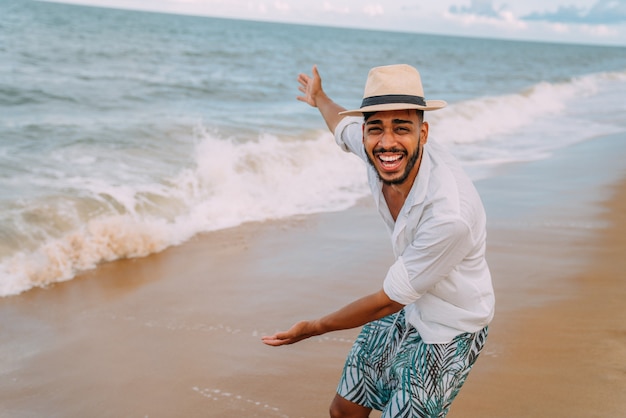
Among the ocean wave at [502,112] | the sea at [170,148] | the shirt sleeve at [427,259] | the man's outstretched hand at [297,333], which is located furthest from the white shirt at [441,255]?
the ocean wave at [502,112]

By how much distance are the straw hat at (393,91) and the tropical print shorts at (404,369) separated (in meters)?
0.89

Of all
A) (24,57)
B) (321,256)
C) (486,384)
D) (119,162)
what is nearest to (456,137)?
(119,162)

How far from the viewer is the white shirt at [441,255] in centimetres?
234

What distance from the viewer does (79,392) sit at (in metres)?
3.94

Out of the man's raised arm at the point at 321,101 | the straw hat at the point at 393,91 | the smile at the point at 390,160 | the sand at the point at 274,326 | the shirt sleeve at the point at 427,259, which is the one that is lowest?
the sand at the point at 274,326

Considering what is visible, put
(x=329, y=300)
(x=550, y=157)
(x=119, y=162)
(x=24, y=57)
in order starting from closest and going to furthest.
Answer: (x=329, y=300)
(x=119, y=162)
(x=550, y=157)
(x=24, y=57)

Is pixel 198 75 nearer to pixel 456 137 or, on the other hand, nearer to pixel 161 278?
pixel 456 137

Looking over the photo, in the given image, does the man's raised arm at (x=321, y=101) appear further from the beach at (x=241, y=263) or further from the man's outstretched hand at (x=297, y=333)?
the beach at (x=241, y=263)

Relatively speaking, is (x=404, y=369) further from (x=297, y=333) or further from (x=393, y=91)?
(x=393, y=91)

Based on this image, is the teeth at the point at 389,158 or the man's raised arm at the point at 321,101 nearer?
the teeth at the point at 389,158

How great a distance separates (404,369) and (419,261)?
0.46m

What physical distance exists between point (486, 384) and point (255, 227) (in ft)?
13.4

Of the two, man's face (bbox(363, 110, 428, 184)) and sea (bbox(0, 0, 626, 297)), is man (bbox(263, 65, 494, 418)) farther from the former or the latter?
sea (bbox(0, 0, 626, 297))

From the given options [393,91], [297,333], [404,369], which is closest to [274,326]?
[297,333]
